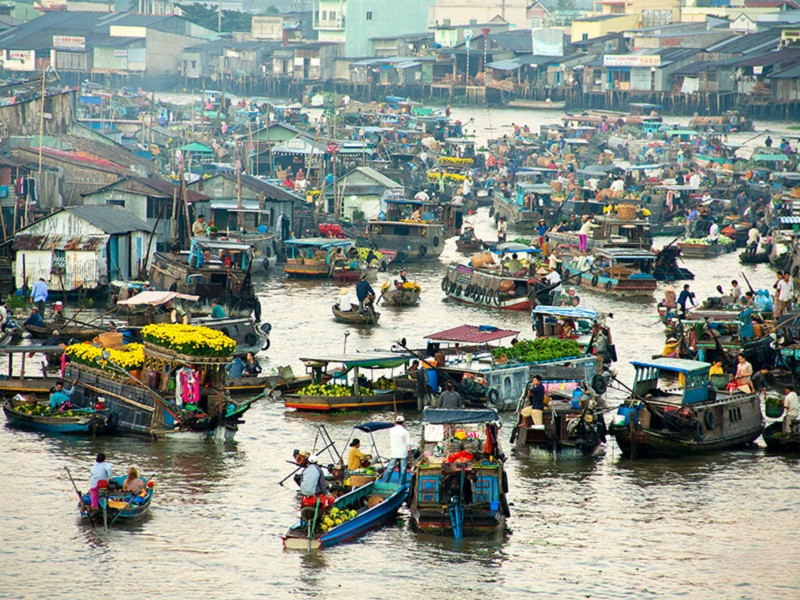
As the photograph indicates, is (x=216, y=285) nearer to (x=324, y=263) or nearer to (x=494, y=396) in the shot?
(x=324, y=263)

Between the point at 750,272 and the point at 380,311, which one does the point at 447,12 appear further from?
the point at 380,311

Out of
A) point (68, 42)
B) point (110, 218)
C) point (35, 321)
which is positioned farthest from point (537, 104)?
point (35, 321)

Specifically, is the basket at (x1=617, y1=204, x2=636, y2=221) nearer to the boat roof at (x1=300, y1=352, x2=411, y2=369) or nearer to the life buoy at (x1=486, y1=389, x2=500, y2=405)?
the boat roof at (x1=300, y1=352, x2=411, y2=369)

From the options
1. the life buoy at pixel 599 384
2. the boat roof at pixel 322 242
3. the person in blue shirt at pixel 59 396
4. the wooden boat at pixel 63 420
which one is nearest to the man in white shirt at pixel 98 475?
the wooden boat at pixel 63 420

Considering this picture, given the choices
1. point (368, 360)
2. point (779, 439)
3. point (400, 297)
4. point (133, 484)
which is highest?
point (368, 360)

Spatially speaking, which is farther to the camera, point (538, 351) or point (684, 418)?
point (538, 351)

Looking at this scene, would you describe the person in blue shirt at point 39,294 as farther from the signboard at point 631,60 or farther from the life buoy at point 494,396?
the signboard at point 631,60
